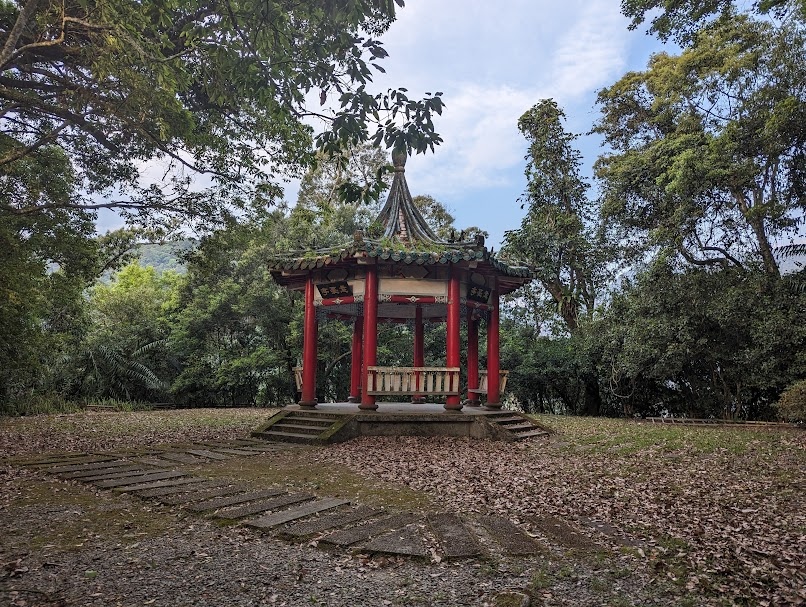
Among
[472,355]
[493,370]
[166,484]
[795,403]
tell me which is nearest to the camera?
[166,484]

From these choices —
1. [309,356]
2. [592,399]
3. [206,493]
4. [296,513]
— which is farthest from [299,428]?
[592,399]

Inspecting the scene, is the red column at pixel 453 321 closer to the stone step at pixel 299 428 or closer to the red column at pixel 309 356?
the stone step at pixel 299 428

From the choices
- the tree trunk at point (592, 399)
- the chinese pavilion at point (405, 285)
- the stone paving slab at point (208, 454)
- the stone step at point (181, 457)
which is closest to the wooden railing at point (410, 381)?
the chinese pavilion at point (405, 285)

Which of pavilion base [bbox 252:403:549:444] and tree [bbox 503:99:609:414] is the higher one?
tree [bbox 503:99:609:414]

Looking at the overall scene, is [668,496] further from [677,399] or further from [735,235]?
[677,399]

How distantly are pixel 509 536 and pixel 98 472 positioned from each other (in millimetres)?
5346

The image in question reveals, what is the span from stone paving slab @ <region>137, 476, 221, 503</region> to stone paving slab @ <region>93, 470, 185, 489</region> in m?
0.34

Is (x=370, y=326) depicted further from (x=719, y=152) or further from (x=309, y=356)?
(x=719, y=152)

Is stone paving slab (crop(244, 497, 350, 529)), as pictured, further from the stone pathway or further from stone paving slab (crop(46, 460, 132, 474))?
stone paving slab (crop(46, 460, 132, 474))

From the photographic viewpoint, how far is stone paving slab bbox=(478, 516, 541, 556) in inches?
155

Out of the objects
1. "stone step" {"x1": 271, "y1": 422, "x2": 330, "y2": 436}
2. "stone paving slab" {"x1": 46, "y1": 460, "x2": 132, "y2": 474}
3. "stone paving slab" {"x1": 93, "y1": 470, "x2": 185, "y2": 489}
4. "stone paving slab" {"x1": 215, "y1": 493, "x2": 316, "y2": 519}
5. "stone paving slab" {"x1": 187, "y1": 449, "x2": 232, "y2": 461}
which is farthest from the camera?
"stone step" {"x1": 271, "y1": 422, "x2": 330, "y2": 436}

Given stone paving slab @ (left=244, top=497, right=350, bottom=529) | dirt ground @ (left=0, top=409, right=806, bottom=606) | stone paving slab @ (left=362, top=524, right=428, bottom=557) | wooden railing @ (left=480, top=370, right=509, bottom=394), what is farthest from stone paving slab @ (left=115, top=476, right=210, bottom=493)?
wooden railing @ (left=480, top=370, right=509, bottom=394)

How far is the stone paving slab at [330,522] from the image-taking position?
166 inches

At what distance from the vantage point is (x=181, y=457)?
26.2 ft
